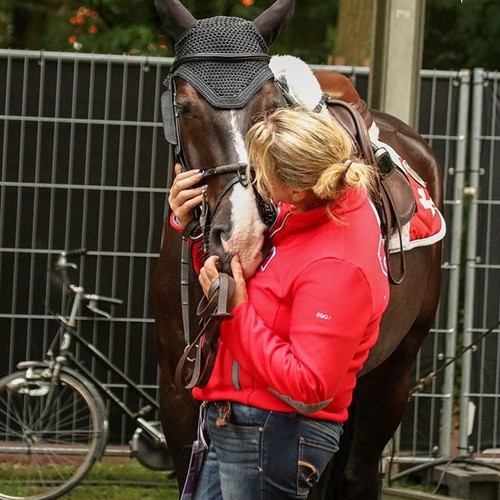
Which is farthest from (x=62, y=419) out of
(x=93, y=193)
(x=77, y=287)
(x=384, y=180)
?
(x=384, y=180)

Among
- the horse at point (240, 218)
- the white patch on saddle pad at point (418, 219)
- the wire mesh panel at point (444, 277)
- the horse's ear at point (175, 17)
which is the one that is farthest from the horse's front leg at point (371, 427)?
the horse's ear at point (175, 17)

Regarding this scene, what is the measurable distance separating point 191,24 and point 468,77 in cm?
286

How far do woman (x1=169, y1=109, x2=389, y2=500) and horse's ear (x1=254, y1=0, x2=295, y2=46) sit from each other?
1057 millimetres

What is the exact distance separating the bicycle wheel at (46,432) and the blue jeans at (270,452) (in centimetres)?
313

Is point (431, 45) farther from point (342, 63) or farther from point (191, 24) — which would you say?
point (191, 24)

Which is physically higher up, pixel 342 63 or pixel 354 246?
pixel 342 63

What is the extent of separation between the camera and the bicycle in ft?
20.3

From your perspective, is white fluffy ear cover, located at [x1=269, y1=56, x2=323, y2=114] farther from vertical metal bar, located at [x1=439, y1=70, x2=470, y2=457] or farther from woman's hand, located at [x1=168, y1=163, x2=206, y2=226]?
vertical metal bar, located at [x1=439, y1=70, x2=470, y2=457]

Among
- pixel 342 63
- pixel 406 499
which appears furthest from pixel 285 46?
pixel 406 499

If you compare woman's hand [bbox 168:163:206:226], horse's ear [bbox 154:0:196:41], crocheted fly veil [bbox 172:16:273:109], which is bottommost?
woman's hand [bbox 168:163:206:226]

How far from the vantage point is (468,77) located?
21.5ft

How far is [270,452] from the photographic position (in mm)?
3102

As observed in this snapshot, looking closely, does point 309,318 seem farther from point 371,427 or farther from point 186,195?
point 371,427

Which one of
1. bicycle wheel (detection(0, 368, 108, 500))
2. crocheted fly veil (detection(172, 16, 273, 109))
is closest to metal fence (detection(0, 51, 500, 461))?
bicycle wheel (detection(0, 368, 108, 500))
